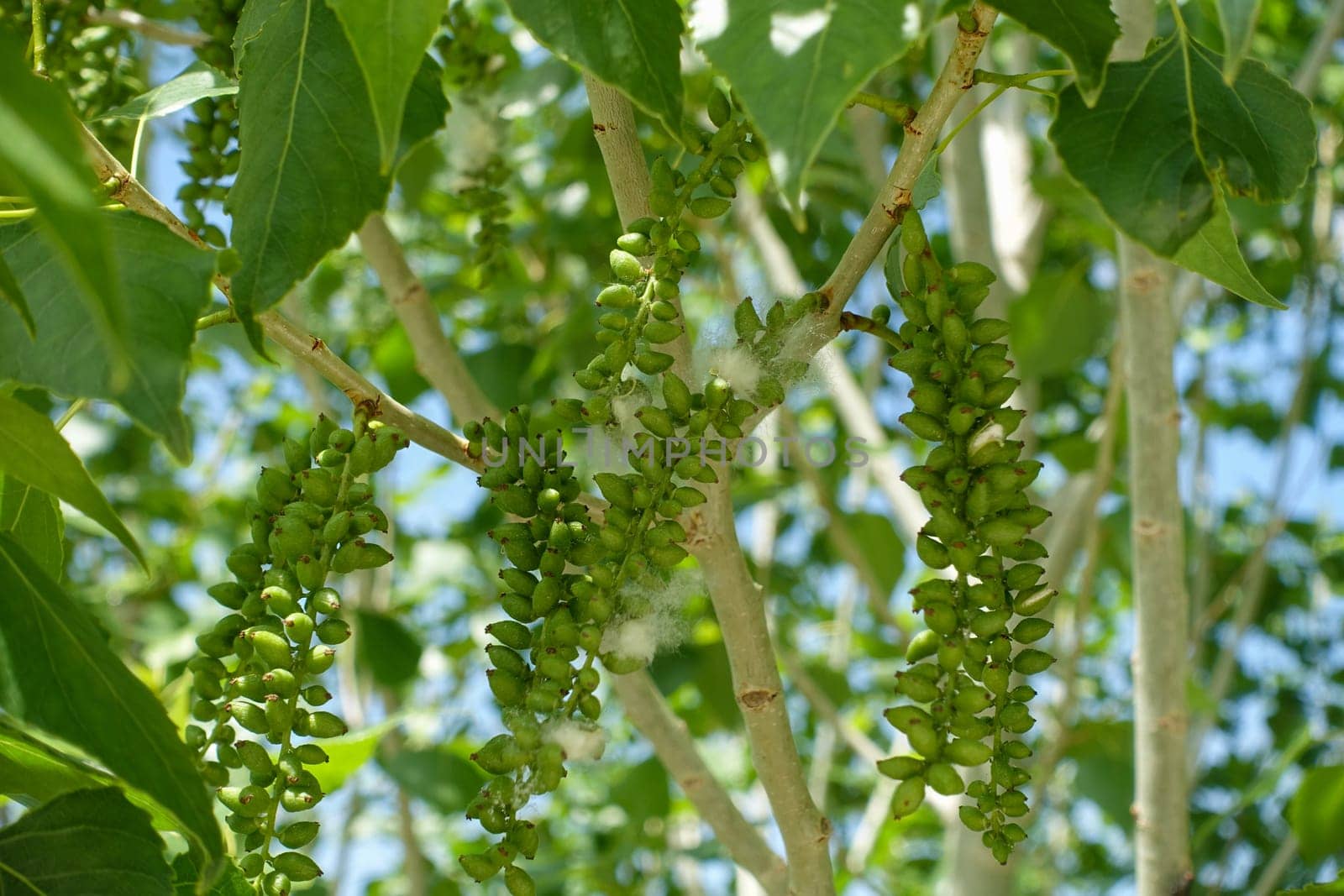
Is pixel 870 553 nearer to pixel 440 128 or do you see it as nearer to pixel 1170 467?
pixel 1170 467

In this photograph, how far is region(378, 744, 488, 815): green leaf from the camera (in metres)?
1.52

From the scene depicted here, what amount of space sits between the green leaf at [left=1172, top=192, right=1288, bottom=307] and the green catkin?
25 centimetres

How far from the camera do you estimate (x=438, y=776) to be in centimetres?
154

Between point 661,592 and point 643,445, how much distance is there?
2.8 inches

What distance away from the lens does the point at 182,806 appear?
0.51m

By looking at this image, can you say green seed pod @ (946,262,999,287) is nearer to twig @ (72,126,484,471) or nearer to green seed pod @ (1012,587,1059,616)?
green seed pod @ (1012,587,1059,616)

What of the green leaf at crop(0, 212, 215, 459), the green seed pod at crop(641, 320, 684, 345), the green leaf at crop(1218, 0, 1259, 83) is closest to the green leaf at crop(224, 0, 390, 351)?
the green leaf at crop(0, 212, 215, 459)

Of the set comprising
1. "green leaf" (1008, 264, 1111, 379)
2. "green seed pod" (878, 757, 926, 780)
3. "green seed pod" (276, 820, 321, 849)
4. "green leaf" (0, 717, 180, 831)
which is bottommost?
"green seed pod" (878, 757, 926, 780)

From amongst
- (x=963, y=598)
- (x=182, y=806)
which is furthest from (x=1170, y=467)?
(x=182, y=806)

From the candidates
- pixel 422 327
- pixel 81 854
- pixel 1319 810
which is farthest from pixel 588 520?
pixel 1319 810

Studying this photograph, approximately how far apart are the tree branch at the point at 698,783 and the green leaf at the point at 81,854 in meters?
0.37

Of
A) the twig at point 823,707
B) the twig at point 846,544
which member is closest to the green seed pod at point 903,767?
the twig at point 823,707

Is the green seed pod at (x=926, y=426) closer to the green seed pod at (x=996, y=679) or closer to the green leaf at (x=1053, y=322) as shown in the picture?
the green seed pod at (x=996, y=679)

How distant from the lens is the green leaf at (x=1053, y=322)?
151cm
